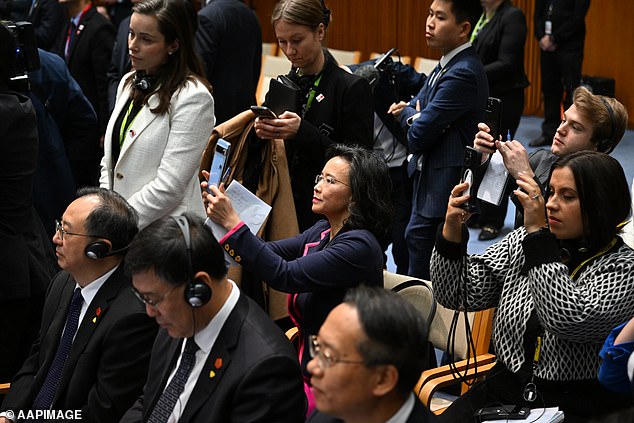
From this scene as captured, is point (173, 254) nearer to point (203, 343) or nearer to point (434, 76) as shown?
point (203, 343)

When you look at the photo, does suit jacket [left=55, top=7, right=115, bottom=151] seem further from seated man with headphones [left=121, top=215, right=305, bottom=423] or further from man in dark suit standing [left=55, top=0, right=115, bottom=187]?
seated man with headphones [left=121, top=215, right=305, bottom=423]

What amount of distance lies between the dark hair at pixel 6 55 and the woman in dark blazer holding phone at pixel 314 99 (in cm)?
102

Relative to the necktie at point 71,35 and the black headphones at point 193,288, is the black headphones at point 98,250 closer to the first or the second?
the black headphones at point 193,288

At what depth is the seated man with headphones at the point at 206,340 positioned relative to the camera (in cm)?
255

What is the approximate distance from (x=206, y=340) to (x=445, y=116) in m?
1.88

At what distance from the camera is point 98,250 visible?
309 centimetres

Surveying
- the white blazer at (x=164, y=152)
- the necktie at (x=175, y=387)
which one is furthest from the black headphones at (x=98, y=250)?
the white blazer at (x=164, y=152)

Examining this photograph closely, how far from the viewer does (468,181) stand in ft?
10.3

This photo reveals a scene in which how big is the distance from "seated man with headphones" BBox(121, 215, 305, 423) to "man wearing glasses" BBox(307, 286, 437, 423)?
0.27 m

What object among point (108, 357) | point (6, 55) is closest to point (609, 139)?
point (108, 357)

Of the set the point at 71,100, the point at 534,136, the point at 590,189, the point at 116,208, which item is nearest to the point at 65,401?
the point at 116,208

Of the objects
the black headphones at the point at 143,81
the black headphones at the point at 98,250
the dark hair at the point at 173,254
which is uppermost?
the black headphones at the point at 143,81

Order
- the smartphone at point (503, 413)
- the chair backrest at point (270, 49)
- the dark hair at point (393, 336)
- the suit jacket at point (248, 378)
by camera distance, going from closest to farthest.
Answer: the dark hair at point (393, 336), the suit jacket at point (248, 378), the smartphone at point (503, 413), the chair backrest at point (270, 49)

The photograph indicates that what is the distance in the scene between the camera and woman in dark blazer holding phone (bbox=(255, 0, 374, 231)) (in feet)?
13.1
